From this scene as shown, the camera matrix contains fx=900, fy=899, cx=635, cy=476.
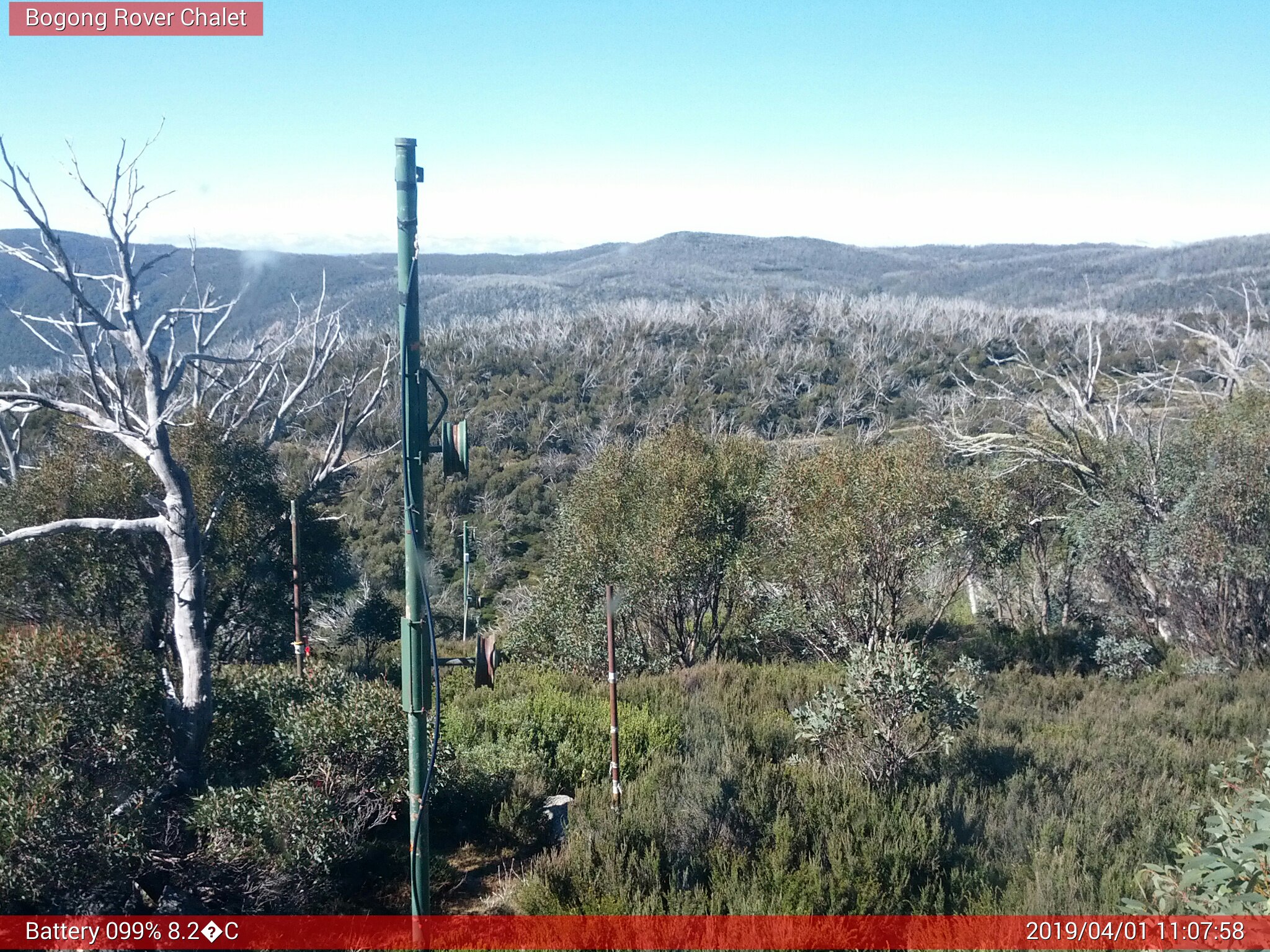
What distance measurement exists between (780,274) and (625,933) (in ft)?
392

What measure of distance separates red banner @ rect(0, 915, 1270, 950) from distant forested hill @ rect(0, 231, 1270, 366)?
3364cm

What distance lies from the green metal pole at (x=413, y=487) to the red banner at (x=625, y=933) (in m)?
0.43

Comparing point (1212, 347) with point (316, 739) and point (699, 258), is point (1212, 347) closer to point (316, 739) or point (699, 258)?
point (316, 739)

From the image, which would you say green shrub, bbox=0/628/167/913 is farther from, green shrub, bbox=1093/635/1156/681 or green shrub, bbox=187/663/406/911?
green shrub, bbox=1093/635/1156/681

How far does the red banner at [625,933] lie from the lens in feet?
15.0

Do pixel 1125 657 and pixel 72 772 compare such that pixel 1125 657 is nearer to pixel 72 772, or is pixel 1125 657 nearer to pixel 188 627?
pixel 188 627

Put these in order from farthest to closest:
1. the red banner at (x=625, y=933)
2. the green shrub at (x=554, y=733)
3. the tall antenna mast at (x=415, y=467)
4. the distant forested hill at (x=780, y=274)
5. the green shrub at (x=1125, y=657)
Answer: the distant forested hill at (x=780, y=274)
the green shrub at (x=1125, y=657)
the green shrub at (x=554, y=733)
the red banner at (x=625, y=933)
the tall antenna mast at (x=415, y=467)

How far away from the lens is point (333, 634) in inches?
671

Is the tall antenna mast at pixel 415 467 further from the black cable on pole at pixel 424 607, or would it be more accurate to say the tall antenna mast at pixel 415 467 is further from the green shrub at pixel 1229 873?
the green shrub at pixel 1229 873

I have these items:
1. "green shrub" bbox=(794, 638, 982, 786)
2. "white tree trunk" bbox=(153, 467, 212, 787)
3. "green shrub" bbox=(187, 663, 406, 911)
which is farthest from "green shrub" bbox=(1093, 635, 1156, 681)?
"white tree trunk" bbox=(153, 467, 212, 787)

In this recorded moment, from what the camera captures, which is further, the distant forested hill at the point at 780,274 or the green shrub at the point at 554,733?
the distant forested hill at the point at 780,274

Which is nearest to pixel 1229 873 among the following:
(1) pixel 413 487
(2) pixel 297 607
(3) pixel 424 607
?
(3) pixel 424 607

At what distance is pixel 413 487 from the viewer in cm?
433

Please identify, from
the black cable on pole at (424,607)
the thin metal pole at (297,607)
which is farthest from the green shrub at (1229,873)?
the thin metal pole at (297,607)
